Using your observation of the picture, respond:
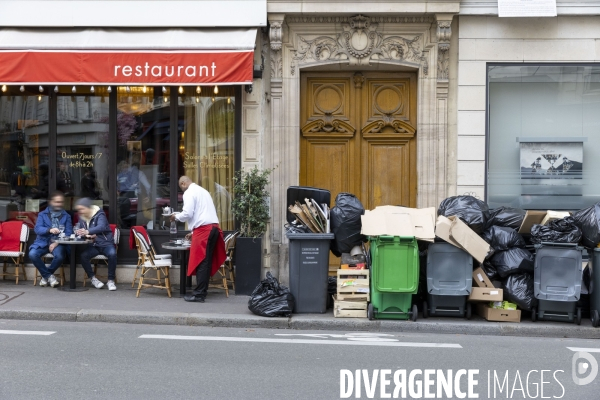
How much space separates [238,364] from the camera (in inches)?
274

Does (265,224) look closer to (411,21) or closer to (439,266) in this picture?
(439,266)

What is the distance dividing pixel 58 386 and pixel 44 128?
7212 millimetres

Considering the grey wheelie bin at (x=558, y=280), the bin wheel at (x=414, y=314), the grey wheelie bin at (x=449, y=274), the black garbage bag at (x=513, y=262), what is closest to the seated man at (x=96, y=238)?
the bin wheel at (x=414, y=314)

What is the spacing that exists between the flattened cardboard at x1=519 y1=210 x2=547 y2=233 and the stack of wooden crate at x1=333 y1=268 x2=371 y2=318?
2.37 metres

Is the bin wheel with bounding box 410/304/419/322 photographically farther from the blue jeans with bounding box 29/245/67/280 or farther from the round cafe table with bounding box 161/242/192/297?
the blue jeans with bounding box 29/245/67/280

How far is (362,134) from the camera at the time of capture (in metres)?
12.4

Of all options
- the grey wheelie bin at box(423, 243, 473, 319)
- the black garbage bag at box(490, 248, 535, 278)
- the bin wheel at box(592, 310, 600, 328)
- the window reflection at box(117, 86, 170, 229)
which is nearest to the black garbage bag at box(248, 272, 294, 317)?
the grey wheelie bin at box(423, 243, 473, 319)

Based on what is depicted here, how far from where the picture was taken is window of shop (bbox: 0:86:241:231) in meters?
12.2

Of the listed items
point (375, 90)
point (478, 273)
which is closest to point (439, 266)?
point (478, 273)

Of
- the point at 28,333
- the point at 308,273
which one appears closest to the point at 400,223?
the point at 308,273

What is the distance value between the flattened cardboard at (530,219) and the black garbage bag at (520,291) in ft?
2.43

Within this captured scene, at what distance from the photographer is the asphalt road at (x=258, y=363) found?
6086 mm

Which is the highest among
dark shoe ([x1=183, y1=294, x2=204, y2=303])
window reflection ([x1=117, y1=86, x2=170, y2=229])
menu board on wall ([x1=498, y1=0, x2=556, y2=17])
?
menu board on wall ([x1=498, y1=0, x2=556, y2=17])

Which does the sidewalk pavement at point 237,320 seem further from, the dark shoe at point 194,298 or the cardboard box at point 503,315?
the dark shoe at point 194,298
